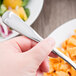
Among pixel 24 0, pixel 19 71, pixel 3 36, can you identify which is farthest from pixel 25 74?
pixel 24 0

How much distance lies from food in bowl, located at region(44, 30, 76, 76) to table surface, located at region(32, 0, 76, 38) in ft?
0.79

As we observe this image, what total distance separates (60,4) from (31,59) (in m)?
0.66

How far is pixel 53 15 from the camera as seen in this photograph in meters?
1.16

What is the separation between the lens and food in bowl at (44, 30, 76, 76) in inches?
32.7

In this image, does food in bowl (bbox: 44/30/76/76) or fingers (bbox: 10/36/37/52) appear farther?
food in bowl (bbox: 44/30/76/76)

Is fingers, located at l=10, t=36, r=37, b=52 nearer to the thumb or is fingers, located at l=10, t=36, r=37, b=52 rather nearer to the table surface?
the thumb

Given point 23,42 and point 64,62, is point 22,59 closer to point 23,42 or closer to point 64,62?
point 23,42

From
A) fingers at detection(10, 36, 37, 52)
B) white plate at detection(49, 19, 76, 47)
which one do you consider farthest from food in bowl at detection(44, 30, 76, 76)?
fingers at detection(10, 36, 37, 52)

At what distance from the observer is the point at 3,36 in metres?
1.07

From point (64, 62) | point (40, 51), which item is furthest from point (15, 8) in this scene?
point (40, 51)

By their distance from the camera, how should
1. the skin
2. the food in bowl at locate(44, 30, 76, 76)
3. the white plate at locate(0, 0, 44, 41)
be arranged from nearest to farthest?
the skin
the food in bowl at locate(44, 30, 76, 76)
the white plate at locate(0, 0, 44, 41)

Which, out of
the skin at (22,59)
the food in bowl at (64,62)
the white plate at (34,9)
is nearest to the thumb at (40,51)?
the skin at (22,59)

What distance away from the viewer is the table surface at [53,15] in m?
1.13

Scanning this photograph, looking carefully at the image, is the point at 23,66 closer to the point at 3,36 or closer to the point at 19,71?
the point at 19,71
